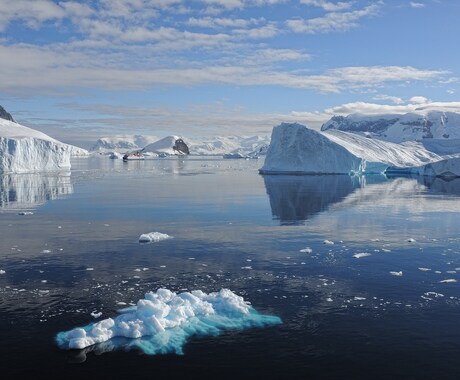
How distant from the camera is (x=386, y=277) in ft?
56.2

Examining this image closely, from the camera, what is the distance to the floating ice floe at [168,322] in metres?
11.7

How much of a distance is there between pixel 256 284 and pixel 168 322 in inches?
169

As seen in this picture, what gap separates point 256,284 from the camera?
53.1ft

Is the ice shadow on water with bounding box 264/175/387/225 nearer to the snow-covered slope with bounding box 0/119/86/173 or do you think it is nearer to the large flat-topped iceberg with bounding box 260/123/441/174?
the large flat-topped iceberg with bounding box 260/123/441/174

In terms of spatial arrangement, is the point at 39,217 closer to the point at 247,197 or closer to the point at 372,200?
the point at 247,197

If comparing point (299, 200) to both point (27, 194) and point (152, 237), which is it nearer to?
point (152, 237)

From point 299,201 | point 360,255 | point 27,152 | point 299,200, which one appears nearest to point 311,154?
point 299,200

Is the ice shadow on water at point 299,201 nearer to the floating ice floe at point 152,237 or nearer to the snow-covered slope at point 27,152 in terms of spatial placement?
the floating ice floe at point 152,237

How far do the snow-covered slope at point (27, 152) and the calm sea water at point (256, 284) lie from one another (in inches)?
1857

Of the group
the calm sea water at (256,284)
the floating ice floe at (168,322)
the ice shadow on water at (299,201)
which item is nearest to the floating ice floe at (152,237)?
the calm sea water at (256,284)

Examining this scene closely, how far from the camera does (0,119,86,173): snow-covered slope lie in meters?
76.1

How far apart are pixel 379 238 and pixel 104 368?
1694cm

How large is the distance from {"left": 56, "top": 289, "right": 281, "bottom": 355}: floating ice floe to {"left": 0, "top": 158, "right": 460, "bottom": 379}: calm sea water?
0.37 m

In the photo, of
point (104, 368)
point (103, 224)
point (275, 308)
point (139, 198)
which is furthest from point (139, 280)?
point (139, 198)
